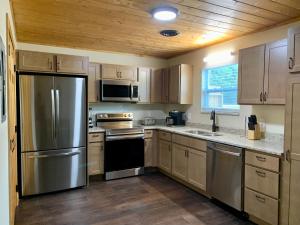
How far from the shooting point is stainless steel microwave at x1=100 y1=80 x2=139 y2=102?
4.24 meters

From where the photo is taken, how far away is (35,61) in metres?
3.30

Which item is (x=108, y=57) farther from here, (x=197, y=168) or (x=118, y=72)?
(x=197, y=168)

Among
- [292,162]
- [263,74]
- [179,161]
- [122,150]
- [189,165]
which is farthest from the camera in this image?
[122,150]

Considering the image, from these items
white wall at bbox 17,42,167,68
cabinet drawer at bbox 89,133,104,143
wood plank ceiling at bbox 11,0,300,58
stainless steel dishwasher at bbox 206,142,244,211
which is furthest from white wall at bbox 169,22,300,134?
cabinet drawer at bbox 89,133,104,143

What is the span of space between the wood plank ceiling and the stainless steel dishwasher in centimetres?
153

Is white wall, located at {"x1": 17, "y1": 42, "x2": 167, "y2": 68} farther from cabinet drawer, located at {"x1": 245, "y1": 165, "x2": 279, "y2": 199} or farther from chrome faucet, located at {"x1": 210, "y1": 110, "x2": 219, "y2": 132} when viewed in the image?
cabinet drawer, located at {"x1": 245, "y1": 165, "x2": 279, "y2": 199}

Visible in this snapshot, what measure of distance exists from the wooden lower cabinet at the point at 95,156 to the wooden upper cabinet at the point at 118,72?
1.10 m

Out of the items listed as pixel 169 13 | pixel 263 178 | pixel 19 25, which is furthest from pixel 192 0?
pixel 19 25

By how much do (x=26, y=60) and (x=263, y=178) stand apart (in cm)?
332

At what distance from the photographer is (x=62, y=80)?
3.44 meters

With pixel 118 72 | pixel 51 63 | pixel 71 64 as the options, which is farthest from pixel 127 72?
pixel 51 63

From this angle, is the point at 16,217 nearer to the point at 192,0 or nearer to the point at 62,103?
the point at 62,103

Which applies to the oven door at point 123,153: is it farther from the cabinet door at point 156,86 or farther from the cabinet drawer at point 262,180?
the cabinet drawer at point 262,180

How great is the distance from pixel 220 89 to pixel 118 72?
6.11ft
